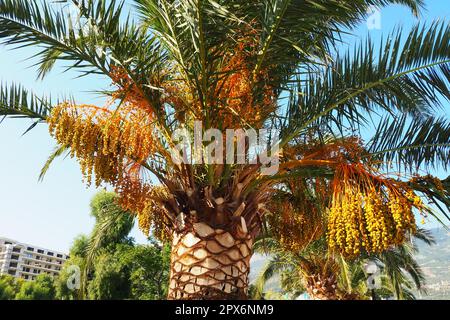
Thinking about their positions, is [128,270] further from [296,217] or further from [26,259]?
[26,259]

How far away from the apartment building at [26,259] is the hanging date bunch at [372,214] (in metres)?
111

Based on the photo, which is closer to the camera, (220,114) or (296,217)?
(220,114)

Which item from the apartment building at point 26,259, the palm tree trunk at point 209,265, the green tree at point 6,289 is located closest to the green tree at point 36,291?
the green tree at point 6,289

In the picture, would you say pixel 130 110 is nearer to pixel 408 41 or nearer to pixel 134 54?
pixel 134 54

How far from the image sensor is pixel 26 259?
11075 cm

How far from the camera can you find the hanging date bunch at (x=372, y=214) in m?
3.25

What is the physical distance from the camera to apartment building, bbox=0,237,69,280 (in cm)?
10638

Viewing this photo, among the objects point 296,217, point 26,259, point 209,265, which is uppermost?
point 26,259

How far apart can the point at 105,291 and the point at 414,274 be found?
16.7 meters

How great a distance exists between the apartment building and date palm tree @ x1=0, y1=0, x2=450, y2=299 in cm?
10990

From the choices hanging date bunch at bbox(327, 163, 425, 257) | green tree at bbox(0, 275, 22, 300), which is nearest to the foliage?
hanging date bunch at bbox(327, 163, 425, 257)

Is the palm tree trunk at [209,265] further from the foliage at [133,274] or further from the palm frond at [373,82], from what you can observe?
the foliage at [133,274]

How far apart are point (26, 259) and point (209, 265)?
402ft

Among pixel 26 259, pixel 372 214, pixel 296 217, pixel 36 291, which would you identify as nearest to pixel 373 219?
pixel 372 214
